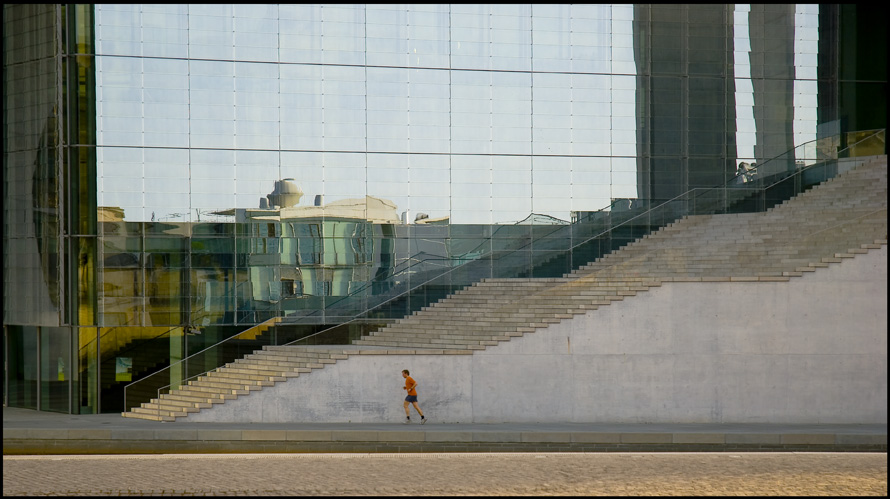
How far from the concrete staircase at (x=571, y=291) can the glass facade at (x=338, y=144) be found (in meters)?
1.42

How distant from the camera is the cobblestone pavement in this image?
42.7ft

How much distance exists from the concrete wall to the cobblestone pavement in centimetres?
427

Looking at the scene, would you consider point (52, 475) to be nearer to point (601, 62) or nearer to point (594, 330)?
point (594, 330)

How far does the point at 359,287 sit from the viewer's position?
26.2 meters

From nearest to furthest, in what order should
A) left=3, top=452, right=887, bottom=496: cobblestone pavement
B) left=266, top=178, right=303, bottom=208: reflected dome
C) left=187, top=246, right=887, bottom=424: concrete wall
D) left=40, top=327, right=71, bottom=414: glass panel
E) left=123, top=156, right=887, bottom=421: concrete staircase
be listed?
1. left=3, top=452, right=887, bottom=496: cobblestone pavement
2. left=187, top=246, right=887, bottom=424: concrete wall
3. left=123, top=156, right=887, bottom=421: concrete staircase
4. left=40, top=327, right=71, bottom=414: glass panel
5. left=266, top=178, right=303, bottom=208: reflected dome

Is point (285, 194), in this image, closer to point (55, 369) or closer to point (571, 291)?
point (55, 369)

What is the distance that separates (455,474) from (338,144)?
14.5 metres

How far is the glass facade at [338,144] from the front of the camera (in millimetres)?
25188

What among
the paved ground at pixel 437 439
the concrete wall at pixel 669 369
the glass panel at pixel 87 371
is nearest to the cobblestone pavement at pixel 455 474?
the paved ground at pixel 437 439

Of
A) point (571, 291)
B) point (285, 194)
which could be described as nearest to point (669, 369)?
point (571, 291)

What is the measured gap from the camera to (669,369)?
831 inches

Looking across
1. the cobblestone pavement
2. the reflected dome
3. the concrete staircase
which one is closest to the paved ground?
the cobblestone pavement

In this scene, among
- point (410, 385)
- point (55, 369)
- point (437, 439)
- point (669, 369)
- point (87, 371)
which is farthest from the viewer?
point (55, 369)

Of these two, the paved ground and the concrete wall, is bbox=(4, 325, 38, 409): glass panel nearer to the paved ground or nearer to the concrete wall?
the paved ground
